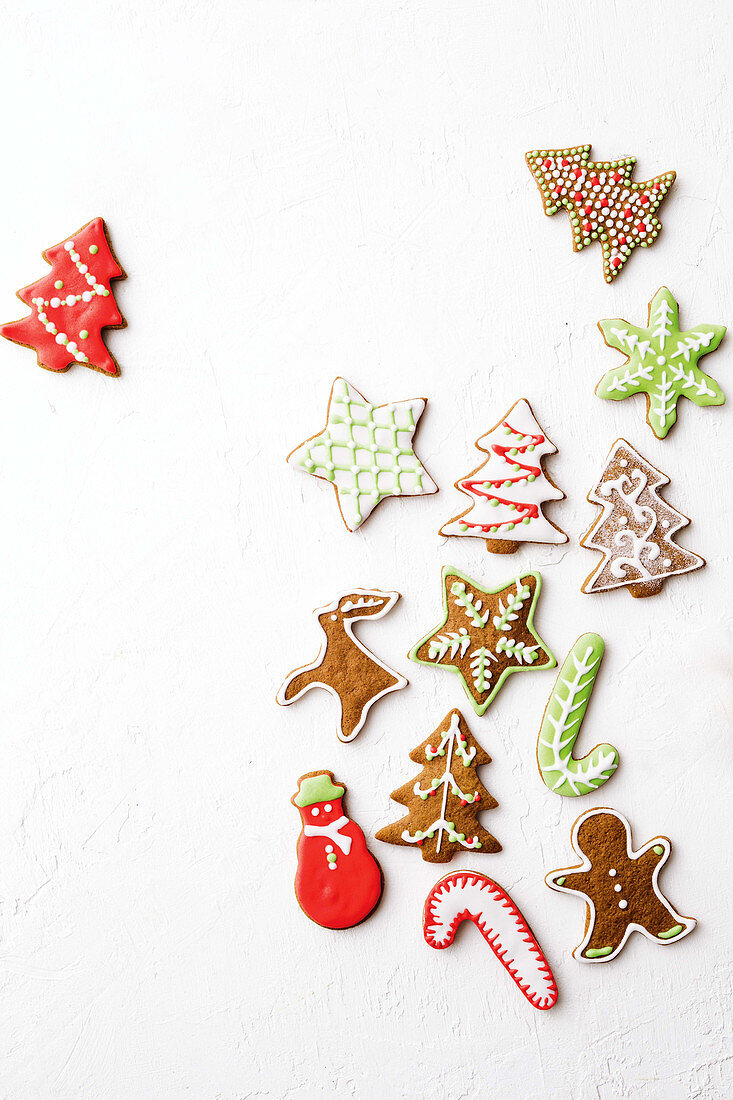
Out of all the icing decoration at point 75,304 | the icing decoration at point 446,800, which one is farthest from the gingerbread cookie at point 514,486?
the icing decoration at point 75,304

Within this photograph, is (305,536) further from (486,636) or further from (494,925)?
(494,925)

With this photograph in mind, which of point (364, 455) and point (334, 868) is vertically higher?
point (364, 455)

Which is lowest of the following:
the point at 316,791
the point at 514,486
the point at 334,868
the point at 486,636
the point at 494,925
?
the point at 494,925

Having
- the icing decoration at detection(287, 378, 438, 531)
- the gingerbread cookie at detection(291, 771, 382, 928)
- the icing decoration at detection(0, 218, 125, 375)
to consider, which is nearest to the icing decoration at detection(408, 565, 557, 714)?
the icing decoration at detection(287, 378, 438, 531)

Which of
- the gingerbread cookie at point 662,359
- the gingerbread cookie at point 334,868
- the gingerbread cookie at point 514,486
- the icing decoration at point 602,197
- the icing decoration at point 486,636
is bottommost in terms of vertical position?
the gingerbread cookie at point 334,868

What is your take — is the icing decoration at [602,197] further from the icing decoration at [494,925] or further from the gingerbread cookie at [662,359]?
the icing decoration at [494,925]

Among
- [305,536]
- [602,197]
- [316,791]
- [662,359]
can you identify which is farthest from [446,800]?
[602,197]

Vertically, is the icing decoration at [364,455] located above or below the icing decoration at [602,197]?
below
